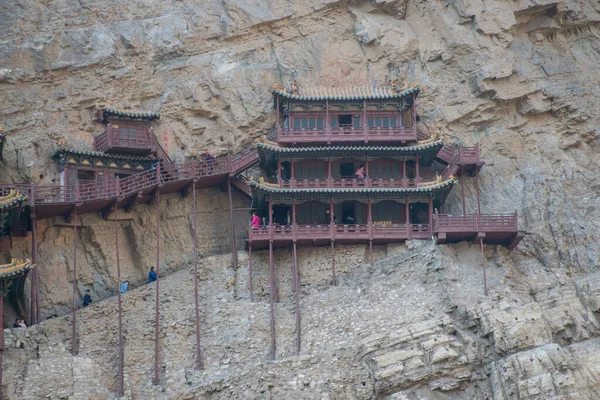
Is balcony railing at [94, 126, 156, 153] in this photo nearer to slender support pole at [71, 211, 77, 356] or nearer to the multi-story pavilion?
slender support pole at [71, 211, 77, 356]

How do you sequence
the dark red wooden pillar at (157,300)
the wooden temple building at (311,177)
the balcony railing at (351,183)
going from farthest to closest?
the balcony railing at (351,183) < the wooden temple building at (311,177) < the dark red wooden pillar at (157,300)

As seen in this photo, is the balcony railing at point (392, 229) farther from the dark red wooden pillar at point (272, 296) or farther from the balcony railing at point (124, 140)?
the balcony railing at point (124, 140)

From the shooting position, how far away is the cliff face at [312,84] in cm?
5469

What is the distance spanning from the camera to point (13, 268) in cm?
4894

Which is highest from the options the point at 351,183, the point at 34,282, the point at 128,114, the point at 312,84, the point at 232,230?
the point at 312,84

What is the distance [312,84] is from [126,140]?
10219mm

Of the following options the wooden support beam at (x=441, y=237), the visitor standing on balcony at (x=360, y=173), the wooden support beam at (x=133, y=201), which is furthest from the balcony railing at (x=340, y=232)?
the wooden support beam at (x=133, y=201)

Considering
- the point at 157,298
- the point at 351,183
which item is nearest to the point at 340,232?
the point at 351,183

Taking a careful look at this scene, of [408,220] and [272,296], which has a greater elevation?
[408,220]

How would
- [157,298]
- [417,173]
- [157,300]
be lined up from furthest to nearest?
[417,173]
[157,298]
[157,300]

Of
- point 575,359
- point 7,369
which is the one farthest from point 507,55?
point 7,369

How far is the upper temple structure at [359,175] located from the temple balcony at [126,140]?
5.81 metres

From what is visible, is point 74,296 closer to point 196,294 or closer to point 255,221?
point 196,294

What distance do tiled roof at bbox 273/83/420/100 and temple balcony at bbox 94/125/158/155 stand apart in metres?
6.80
